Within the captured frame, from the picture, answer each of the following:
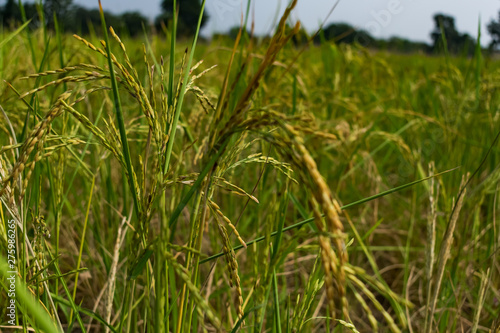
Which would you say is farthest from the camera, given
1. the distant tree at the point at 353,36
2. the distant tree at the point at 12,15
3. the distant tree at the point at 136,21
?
the distant tree at the point at 12,15

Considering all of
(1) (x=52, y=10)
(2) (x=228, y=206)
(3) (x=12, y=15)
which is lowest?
(2) (x=228, y=206)

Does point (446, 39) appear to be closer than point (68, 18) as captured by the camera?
Yes

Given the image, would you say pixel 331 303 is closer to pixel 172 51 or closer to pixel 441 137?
pixel 172 51

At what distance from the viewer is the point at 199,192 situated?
1.59ft

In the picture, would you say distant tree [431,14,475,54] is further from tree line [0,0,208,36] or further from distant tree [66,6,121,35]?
distant tree [66,6,121,35]

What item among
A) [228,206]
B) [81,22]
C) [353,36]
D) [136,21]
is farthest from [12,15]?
[228,206]

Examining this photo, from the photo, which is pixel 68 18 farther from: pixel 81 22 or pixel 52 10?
pixel 52 10

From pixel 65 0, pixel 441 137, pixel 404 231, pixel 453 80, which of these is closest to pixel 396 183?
pixel 441 137

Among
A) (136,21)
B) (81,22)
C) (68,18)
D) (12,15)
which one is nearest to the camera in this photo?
(81,22)

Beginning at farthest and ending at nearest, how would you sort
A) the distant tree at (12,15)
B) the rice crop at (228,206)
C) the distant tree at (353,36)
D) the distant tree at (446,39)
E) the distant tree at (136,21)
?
the distant tree at (12,15) < the distant tree at (446,39) < the distant tree at (136,21) < the distant tree at (353,36) < the rice crop at (228,206)

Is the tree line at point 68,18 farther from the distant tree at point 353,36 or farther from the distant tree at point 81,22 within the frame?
the distant tree at point 353,36

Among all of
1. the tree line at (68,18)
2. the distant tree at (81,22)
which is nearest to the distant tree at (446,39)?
the tree line at (68,18)

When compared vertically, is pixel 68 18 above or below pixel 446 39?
above

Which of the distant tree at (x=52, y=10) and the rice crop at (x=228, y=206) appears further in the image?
the distant tree at (x=52, y=10)
